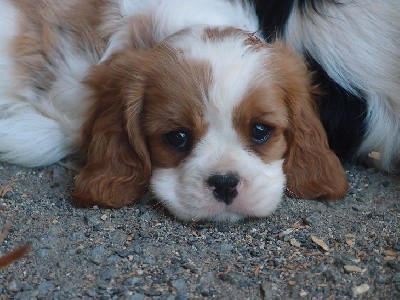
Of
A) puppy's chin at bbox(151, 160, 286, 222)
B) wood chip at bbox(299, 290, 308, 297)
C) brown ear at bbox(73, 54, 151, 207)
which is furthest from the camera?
brown ear at bbox(73, 54, 151, 207)

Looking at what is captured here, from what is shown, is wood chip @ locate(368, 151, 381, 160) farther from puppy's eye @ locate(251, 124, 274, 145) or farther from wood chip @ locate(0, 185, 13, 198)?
wood chip @ locate(0, 185, 13, 198)

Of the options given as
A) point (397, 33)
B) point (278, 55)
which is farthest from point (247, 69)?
point (397, 33)

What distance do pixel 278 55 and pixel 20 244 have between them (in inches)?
55.3

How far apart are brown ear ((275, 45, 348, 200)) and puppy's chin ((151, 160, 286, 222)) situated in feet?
0.67

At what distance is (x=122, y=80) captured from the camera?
3.62 m

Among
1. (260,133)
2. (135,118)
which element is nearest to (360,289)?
(260,133)

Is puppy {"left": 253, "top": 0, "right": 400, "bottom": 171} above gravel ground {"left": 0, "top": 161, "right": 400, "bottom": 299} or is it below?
above

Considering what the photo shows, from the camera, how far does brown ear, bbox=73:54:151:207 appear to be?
3.55m

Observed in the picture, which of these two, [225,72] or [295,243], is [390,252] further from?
[225,72]

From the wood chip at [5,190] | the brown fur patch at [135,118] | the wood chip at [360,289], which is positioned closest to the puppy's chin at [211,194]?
the brown fur patch at [135,118]

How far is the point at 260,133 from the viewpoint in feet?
11.4

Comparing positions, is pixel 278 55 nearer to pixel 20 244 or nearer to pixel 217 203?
pixel 217 203

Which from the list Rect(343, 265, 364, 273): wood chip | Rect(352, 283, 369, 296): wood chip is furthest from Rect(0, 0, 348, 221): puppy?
Rect(352, 283, 369, 296): wood chip

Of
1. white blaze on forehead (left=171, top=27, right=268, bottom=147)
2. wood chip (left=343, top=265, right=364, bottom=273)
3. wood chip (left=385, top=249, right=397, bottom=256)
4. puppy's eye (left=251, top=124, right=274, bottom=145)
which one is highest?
white blaze on forehead (left=171, top=27, right=268, bottom=147)
